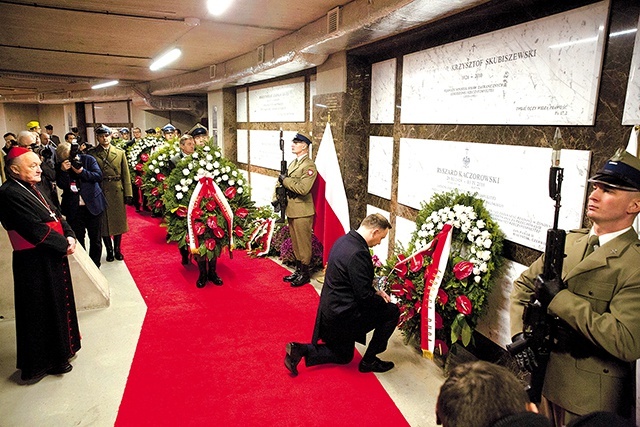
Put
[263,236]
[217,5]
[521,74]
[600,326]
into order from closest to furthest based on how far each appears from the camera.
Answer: [600,326] → [521,74] → [217,5] → [263,236]

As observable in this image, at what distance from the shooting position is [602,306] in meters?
1.74

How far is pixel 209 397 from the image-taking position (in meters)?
2.79

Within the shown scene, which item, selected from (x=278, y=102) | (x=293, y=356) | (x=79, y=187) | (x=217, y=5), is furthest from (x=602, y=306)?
(x=278, y=102)

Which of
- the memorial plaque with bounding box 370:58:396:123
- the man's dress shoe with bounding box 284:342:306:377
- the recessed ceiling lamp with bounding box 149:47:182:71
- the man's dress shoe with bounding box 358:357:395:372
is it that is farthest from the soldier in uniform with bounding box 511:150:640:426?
the recessed ceiling lamp with bounding box 149:47:182:71

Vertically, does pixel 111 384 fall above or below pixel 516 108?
below

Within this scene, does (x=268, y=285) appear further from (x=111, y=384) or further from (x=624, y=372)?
(x=624, y=372)

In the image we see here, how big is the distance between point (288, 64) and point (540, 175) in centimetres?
349

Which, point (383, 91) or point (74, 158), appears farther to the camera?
point (74, 158)

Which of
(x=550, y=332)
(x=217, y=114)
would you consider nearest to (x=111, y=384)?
(x=550, y=332)

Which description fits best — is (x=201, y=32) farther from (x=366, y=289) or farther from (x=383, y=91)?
(x=366, y=289)

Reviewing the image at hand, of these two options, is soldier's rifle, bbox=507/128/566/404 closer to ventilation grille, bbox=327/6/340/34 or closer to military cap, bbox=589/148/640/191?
military cap, bbox=589/148/640/191

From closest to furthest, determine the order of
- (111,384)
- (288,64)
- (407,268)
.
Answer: (111,384)
(407,268)
(288,64)

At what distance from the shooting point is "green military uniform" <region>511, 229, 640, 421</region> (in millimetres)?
1613

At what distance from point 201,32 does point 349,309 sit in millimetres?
3902
